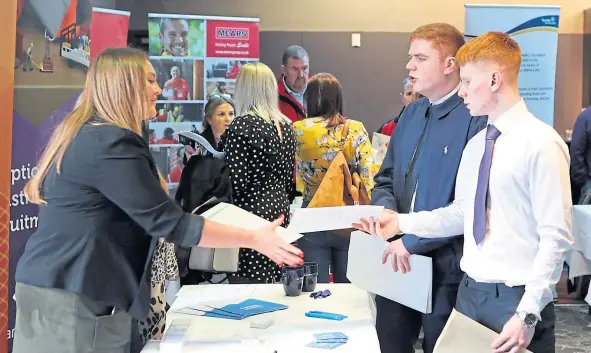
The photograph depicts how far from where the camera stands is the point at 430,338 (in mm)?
2189

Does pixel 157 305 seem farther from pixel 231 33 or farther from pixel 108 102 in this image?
pixel 231 33

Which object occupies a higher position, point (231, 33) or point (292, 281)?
point (231, 33)

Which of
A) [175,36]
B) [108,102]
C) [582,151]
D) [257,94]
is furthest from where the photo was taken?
[175,36]

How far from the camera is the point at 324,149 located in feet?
11.9

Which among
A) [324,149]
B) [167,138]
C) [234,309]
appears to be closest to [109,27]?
[167,138]

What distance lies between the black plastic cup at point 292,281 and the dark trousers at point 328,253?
3.66 feet

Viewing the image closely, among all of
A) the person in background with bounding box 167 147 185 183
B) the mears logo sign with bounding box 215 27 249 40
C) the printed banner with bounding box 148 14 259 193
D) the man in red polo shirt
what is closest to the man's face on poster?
the printed banner with bounding box 148 14 259 193

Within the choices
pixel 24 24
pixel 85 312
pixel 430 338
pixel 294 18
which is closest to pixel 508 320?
pixel 430 338

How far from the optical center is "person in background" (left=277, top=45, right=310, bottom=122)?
17.7ft

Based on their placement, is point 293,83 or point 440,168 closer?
point 440,168

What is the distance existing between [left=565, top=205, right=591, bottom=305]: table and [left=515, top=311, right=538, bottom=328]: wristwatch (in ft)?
8.44

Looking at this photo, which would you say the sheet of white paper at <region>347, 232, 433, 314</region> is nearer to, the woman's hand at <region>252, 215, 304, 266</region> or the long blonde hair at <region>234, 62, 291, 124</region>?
the woman's hand at <region>252, 215, 304, 266</region>

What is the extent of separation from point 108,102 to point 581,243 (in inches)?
132

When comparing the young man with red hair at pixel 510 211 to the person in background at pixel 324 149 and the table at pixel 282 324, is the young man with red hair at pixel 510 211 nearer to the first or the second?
the table at pixel 282 324
